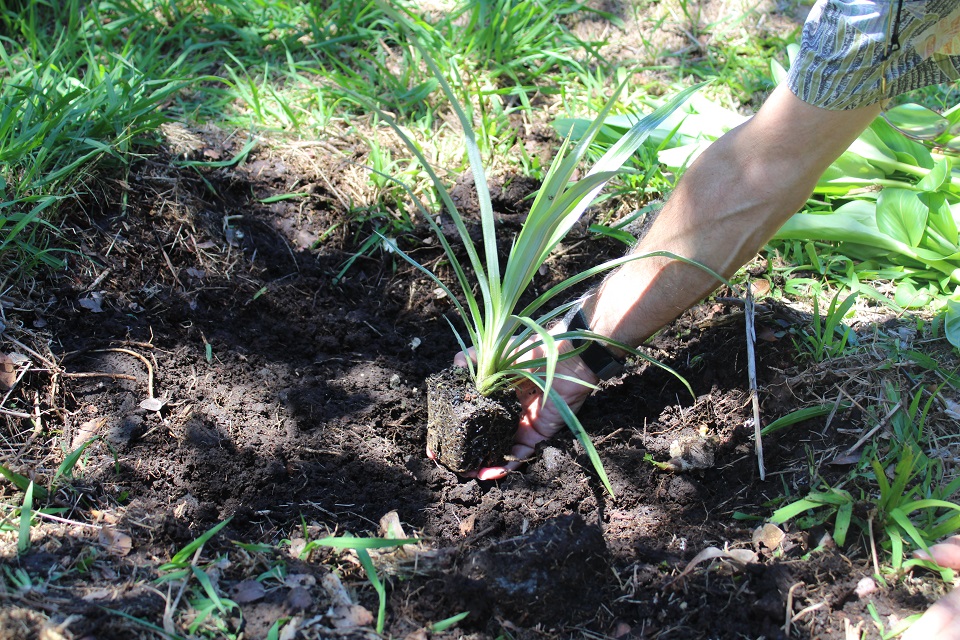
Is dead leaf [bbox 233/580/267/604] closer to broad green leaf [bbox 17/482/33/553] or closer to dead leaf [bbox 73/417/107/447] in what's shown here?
broad green leaf [bbox 17/482/33/553]

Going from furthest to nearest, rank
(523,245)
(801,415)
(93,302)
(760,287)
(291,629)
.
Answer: (760,287), (93,302), (801,415), (523,245), (291,629)

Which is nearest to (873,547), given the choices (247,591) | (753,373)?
(753,373)

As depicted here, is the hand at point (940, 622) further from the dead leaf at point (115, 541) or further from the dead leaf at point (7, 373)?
the dead leaf at point (7, 373)

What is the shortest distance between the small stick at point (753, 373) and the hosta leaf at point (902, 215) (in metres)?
0.64

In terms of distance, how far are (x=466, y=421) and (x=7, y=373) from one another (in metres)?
1.19

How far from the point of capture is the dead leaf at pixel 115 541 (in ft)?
5.15

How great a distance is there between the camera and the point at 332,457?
194 centimetres

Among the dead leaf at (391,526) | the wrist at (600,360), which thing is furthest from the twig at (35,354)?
the wrist at (600,360)

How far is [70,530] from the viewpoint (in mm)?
1610

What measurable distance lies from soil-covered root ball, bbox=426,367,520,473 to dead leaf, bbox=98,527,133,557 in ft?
2.51

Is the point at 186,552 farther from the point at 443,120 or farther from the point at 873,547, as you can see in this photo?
A: the point at 443,120

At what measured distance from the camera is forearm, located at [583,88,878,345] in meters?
1.67

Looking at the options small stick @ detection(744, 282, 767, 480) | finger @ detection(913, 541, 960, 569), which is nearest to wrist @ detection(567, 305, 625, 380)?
small stick @ detection(744, 282, 767, 480)

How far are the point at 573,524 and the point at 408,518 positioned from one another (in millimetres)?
445
